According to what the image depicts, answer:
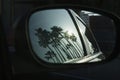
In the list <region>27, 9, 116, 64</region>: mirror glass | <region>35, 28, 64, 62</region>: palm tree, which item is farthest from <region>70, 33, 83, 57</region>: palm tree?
<region>35, 28, 64, 62</region>: palm tree

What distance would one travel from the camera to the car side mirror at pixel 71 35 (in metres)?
1.16

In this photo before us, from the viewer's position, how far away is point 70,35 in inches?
50.7

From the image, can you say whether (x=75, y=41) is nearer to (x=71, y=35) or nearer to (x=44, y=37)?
(x=71, y=35)

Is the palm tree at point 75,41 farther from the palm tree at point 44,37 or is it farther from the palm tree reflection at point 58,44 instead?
the palm tree at point 44,37

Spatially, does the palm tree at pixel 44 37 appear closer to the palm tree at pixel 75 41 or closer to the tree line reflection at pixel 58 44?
the tree line reflection at pixel 58 44

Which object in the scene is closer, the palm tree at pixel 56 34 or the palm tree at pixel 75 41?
the palm tree at pixel 56 34

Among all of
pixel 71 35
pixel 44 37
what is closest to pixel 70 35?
pixel 71 35

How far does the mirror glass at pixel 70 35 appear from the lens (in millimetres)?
1171

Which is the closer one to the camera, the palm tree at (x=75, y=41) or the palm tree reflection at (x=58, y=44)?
the palm tree reflection at (x=58, y=44)

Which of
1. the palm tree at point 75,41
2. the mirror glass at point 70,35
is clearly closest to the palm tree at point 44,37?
the mirror glass at point 70,35

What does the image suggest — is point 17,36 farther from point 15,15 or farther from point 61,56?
point 61,56

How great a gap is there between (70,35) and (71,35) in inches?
0.6

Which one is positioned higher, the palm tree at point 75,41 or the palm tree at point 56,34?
the palm tree at point 56,34

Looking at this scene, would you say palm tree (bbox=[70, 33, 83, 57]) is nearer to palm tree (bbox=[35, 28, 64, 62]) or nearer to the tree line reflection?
the tree line reflection
